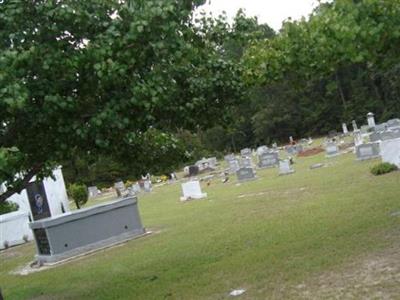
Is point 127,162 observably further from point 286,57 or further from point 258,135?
point 258,135

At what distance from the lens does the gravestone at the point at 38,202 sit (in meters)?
31.5

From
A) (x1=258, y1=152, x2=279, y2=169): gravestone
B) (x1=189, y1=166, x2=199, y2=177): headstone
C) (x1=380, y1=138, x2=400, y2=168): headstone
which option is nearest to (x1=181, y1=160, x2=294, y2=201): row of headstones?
(x1=258, y1=152, x2=279, y2=169): gravestone

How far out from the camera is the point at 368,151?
25344mm

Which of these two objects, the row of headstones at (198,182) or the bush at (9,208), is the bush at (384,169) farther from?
the bush at (9,208)

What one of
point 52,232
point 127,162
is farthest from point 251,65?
point 52,232

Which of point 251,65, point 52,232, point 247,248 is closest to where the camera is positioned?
point 251,65

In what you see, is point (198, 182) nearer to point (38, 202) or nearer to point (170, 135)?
point (38, 202)

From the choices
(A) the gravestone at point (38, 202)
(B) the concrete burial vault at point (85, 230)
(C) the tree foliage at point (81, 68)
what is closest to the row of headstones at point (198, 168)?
(A) the gravestone at point (38, 202)

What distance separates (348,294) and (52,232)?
1010cm

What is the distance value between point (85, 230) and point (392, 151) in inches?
399

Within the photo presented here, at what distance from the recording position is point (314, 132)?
76625 mm

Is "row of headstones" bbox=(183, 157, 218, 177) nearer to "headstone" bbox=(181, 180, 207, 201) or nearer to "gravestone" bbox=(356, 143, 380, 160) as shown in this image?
"headstone" bbox=(181, 180, 207, 201)

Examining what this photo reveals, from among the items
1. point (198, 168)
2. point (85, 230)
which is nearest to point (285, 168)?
point (85, 230)

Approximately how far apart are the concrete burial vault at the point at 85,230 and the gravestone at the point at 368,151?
11.7 m
